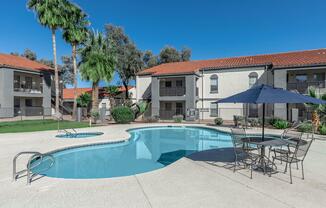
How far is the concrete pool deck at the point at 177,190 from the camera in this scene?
4176 mm

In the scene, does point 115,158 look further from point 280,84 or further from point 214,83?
point 214,83

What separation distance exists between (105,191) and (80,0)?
26454 mm

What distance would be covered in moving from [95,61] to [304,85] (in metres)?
23.0

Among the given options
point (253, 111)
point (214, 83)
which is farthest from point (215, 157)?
point (214, 83)

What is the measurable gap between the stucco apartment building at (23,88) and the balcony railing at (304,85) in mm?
29285

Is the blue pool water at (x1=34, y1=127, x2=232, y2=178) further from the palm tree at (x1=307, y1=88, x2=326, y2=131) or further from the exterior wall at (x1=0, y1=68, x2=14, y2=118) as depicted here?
the exterior wall at (x1=0, y1=68, x2=14, y2=118)

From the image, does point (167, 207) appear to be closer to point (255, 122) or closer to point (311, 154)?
point (311, 154)

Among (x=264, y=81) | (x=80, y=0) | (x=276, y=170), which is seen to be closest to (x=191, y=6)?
(x=264, y=81)

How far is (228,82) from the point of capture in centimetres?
2514

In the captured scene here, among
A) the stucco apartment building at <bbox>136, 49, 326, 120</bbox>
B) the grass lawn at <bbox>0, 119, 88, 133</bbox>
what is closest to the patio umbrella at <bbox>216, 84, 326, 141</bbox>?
the stucco apartment building at <bbox>136, 49, 326, 120</bbox>

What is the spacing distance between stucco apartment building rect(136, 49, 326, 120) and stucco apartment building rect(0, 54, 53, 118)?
13149mm

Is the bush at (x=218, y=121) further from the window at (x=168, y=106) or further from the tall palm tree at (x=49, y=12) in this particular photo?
the tall palm tree at (x=49, y=12)

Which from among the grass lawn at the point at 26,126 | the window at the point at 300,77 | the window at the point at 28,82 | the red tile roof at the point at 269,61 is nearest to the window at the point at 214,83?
the red tile roof at the point at 269,61

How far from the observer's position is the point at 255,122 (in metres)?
19.2
